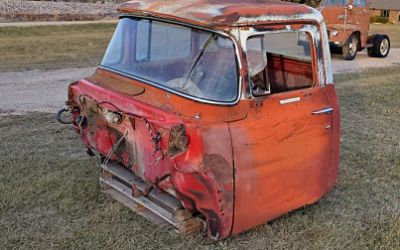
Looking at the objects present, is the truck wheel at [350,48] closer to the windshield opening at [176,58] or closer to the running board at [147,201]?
the windshield opening at [176,58]

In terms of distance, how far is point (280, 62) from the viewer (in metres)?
4.64

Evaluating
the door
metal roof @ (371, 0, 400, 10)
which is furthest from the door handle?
metal roof @ (371, 0, 400, 10)

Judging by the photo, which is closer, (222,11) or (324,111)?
(222,11)

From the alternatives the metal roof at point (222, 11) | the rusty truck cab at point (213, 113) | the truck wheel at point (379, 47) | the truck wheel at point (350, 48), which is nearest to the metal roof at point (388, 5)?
the truck wheel at point (379, 47)

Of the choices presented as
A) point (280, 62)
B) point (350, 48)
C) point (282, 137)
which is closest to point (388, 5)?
point (350, 48)

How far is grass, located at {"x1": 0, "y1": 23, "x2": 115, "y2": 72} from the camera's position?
12.9m

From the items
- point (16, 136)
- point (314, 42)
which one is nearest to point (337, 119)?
point (314, 42)

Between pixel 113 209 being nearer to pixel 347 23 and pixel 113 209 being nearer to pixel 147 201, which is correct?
pixel 147 201

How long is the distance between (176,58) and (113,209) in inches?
57.8

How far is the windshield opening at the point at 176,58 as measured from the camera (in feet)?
11.7

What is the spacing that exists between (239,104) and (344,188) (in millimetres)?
2238

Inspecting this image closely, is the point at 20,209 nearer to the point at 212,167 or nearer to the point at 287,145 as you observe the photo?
the point at 212,167

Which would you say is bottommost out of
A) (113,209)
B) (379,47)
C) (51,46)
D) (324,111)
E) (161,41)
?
(51,46)

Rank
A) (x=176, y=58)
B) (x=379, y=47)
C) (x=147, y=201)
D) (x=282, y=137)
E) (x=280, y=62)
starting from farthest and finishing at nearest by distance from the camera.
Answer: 1. (x=379, y=47)
2. (x=280, y=62)
3. (x=147, y=201)
4. (x=176, y=58)
5. (x=282, y=137)
